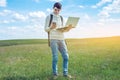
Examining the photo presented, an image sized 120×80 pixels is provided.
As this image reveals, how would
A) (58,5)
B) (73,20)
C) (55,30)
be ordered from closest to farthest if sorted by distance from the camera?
(58,5) < (73,20) < (55,30)

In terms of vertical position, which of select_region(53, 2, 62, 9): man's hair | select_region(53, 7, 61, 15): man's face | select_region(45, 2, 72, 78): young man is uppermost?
select_region(53, 2, 62, 9): man's hair

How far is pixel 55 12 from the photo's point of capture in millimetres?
12039

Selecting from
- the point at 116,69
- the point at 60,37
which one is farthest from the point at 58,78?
the point at 116,69

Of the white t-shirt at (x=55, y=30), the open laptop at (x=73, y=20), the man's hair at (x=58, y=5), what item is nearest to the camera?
the man's hair at (x=58, y=5)

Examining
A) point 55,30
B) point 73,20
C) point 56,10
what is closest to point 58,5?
point 56,10

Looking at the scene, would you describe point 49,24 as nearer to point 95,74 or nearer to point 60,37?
point 60,37

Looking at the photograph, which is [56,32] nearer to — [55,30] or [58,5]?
[55,30]

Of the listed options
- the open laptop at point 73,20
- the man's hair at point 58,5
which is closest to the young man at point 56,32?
the man's hair at point 58,5

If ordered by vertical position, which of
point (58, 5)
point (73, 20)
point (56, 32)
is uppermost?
point (58, 5)

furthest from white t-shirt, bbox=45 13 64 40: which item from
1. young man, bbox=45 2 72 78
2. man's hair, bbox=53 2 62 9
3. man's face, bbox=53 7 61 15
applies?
man's hair, bbox=53 2 62 9

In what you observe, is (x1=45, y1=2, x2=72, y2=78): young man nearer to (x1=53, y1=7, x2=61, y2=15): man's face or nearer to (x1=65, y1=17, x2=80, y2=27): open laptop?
(x1=53, y1=7, x2=61, y2=15): man's face

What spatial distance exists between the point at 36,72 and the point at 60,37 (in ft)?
9.76

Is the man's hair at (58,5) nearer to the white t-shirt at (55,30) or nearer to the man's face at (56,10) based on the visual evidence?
the man's face at (56,10)

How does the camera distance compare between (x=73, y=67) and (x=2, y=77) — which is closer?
(x=2, y=77)
